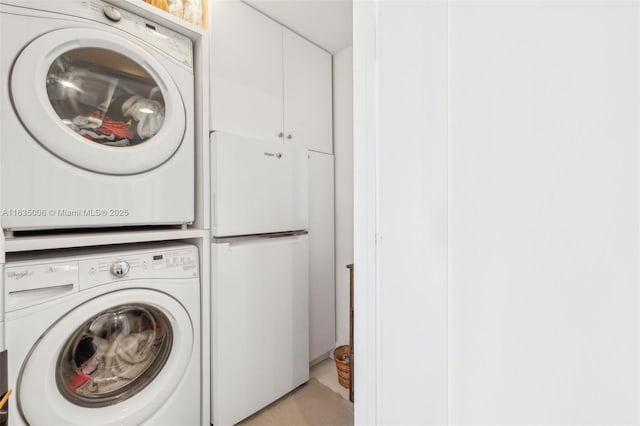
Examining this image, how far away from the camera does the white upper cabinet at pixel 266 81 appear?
4.72 feet

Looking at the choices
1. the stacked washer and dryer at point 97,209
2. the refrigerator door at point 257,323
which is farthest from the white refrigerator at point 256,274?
the stacked washer and dryer at point 97,209

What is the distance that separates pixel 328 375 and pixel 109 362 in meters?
1.23

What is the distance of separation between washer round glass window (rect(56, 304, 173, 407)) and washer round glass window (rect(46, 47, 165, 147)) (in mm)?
681

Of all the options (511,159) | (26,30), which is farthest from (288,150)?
(511,159)

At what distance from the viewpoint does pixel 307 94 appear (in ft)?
6.19

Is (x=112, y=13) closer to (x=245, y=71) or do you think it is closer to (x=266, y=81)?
(x=245, y=71)

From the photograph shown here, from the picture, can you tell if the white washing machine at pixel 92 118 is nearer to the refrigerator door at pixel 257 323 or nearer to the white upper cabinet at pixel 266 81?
the white upper cabinet at pixel 266 81

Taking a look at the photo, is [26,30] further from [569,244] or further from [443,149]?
[569,244]

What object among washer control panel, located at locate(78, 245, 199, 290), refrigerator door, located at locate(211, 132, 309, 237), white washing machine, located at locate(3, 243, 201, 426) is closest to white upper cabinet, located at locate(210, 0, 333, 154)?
refrigerator door, located at locate(211, 132, 309, 237)

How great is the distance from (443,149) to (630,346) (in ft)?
0.68

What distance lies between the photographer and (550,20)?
23 centimetres

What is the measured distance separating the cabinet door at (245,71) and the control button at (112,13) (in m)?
0.39

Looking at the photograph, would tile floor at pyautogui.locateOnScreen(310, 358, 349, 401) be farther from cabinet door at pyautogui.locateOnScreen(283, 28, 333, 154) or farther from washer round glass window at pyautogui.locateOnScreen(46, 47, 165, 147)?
washer round glass window at pyautogui.locateOnScreen(46, 47, 165, 147)

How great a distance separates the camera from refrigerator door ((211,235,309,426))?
1.33m
